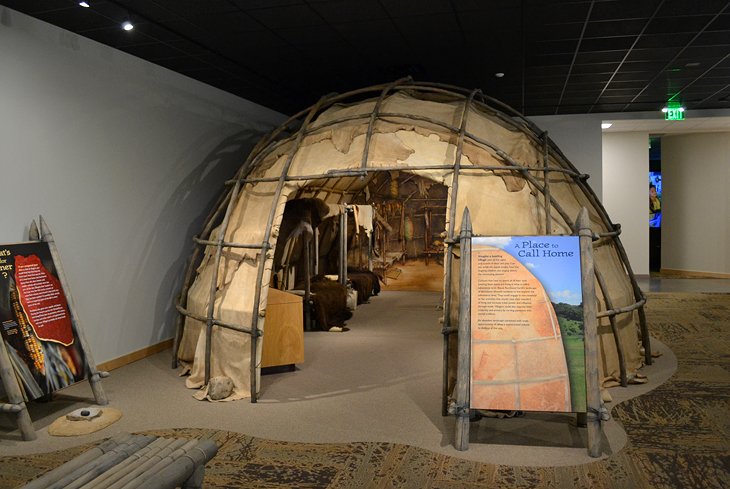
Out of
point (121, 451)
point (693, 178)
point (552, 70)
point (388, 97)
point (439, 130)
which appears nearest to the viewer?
point (121, 451)

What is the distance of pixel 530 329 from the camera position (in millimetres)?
4312

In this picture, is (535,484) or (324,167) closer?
(535,484)

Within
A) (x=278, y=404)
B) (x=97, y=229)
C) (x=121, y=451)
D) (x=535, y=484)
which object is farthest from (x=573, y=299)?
(x=97, y=229)

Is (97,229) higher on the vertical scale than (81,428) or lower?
higher

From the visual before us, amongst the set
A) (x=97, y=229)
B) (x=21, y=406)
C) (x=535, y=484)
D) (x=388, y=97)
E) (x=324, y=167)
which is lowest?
(x=535, y=484)

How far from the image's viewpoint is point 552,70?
24.2 ft

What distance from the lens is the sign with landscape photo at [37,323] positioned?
479 centimetres

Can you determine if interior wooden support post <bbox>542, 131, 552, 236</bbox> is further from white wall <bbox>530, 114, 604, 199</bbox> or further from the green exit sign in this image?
the green exit sign

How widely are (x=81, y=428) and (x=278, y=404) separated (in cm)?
155

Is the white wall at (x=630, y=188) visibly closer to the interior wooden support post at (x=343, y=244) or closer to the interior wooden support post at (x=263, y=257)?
the interior wooden support post at (x=343, y=244)

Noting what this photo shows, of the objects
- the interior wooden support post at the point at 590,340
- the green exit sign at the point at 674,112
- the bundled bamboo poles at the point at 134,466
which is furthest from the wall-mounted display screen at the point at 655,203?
the bundled bamboo poles at the point at 134,466

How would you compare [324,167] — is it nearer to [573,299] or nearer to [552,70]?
[573,299]

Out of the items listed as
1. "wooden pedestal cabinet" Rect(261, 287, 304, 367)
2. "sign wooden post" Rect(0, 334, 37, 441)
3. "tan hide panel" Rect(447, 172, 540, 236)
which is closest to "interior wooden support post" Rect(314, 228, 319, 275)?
"wooden pedestal cabinet" Rect(261, 287, 304, 367)

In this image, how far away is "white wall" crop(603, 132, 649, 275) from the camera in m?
12.9
